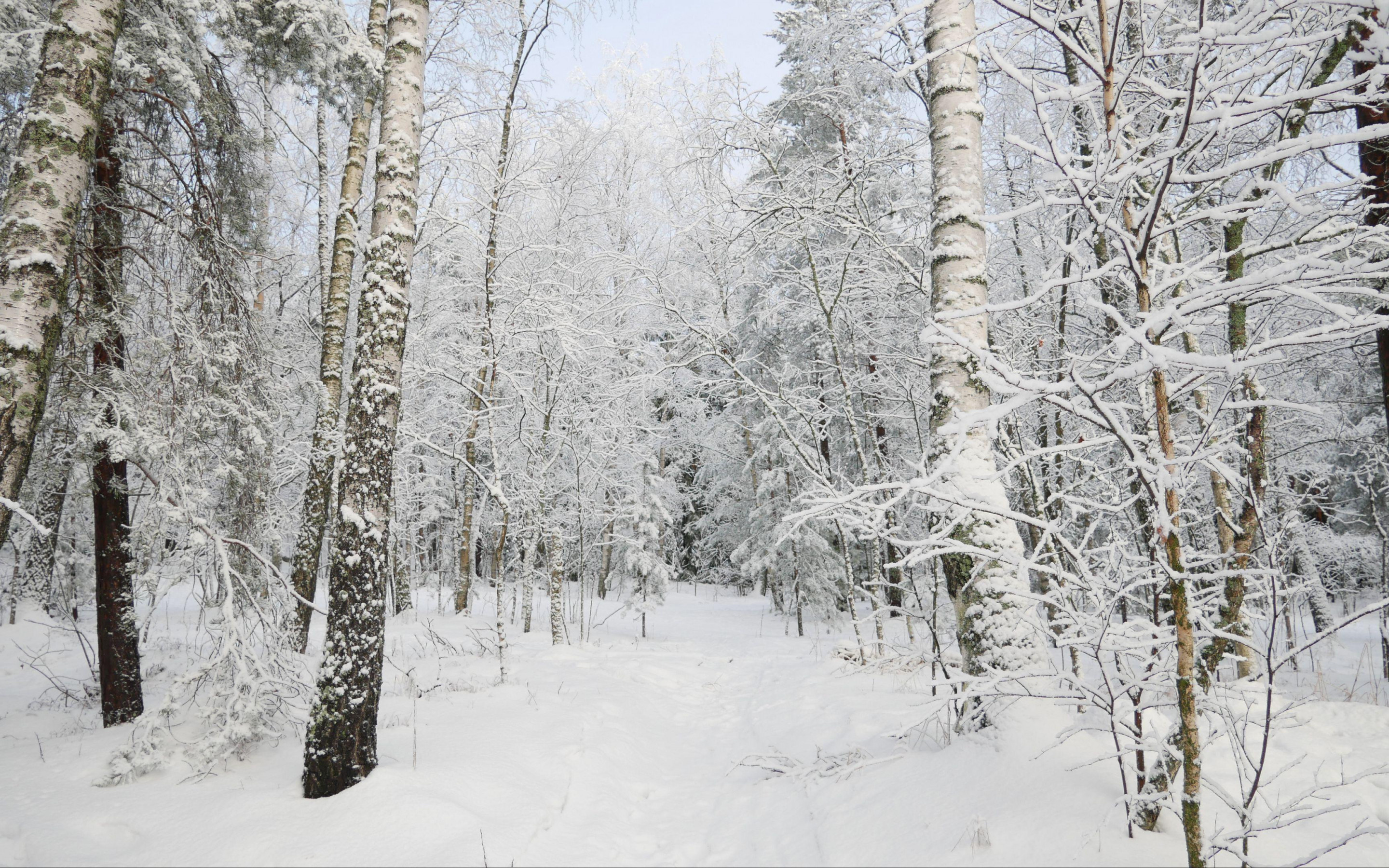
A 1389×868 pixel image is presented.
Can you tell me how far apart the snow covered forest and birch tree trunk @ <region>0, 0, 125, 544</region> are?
23 mm

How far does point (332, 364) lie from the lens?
23.5ft

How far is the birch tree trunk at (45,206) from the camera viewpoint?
10.5ft

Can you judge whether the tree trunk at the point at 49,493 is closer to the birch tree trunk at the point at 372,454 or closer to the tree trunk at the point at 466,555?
the birch tree trunk at the point at 372,454

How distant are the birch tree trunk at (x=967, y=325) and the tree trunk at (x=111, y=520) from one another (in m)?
6.03

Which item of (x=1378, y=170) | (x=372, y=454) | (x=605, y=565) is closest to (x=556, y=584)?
(x=372, y=454)

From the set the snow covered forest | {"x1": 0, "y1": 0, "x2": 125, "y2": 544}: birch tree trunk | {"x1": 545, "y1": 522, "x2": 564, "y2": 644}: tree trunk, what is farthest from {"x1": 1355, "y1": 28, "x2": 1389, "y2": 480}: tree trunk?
{"x1": 545, "y1": 522, "x2": 564, "y2": 644}: tree trunk

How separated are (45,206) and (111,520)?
2691 mm

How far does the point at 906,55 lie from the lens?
19.6ft

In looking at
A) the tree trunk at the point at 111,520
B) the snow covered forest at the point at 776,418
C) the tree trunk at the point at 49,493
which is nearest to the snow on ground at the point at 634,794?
the snow covered forest at the point at 776,418

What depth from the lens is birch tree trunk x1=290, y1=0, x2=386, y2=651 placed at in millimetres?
6594

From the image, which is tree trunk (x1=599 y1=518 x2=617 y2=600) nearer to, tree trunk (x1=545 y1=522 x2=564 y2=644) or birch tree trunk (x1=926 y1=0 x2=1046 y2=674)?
tree trunk (x1=545 y1=522 x2=564 y2=644)

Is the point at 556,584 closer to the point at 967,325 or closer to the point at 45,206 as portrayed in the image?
the point at 45,206

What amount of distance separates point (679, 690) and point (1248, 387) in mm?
6083

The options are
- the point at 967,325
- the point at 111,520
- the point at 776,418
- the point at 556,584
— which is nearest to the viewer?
the point at 967,325
